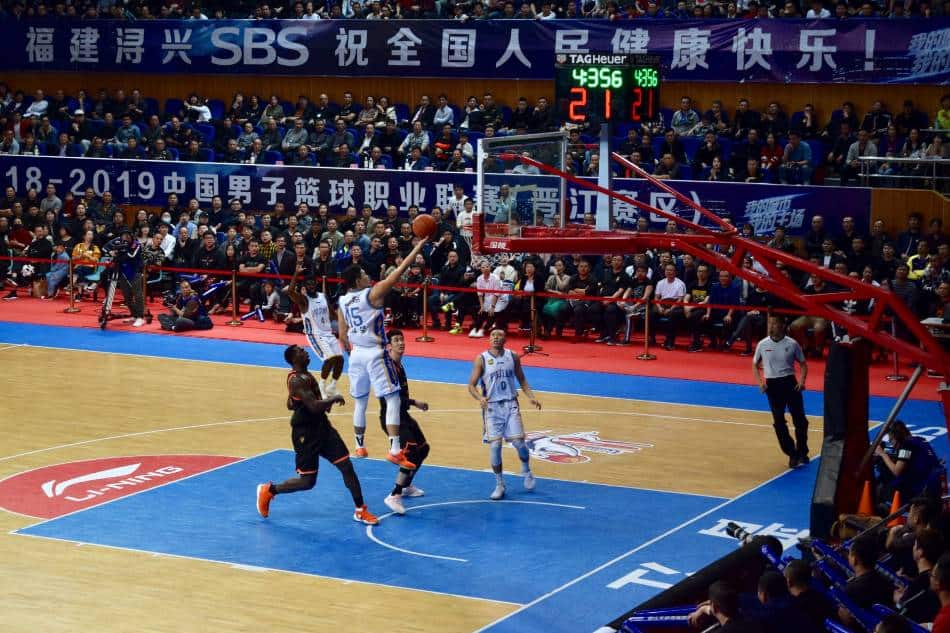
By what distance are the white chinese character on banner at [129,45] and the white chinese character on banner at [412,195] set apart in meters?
10.6

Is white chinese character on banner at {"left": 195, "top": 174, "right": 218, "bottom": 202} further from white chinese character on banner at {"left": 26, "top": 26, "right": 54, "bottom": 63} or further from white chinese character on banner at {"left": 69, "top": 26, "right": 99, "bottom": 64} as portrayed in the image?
white chinese character on banner at {"left": 26, "top": 26, "right": 54, "bottom": 63}

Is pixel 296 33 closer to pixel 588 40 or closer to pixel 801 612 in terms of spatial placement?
pixel 588 40

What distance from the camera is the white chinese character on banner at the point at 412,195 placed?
94.1 ft

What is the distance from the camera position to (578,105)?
608 inches

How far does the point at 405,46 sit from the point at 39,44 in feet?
36.5

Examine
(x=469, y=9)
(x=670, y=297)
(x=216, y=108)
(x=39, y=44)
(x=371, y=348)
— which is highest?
(x=469, y=9)

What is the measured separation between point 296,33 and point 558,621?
24186 mm

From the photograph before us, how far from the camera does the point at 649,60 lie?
1545 centimetres

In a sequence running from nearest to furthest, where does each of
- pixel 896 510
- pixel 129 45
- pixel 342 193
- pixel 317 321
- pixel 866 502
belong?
1. pixel 896 510
2. pixel 866 502
3. pixel 317 321
4. pixel 342 193
5. pixel 129 45

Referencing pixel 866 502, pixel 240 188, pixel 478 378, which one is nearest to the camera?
pixel 866 502

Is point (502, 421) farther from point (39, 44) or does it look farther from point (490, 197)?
point (39, 44)

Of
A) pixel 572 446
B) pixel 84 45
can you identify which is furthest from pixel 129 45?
pixel 572 446

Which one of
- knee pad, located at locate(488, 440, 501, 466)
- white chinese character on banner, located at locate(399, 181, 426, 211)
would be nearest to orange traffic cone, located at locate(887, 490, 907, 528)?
knee pad, located at locate(488, 440, 501, 466)

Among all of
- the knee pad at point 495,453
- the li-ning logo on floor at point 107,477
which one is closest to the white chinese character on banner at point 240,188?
the li-ning logo on floor at point 107,477
